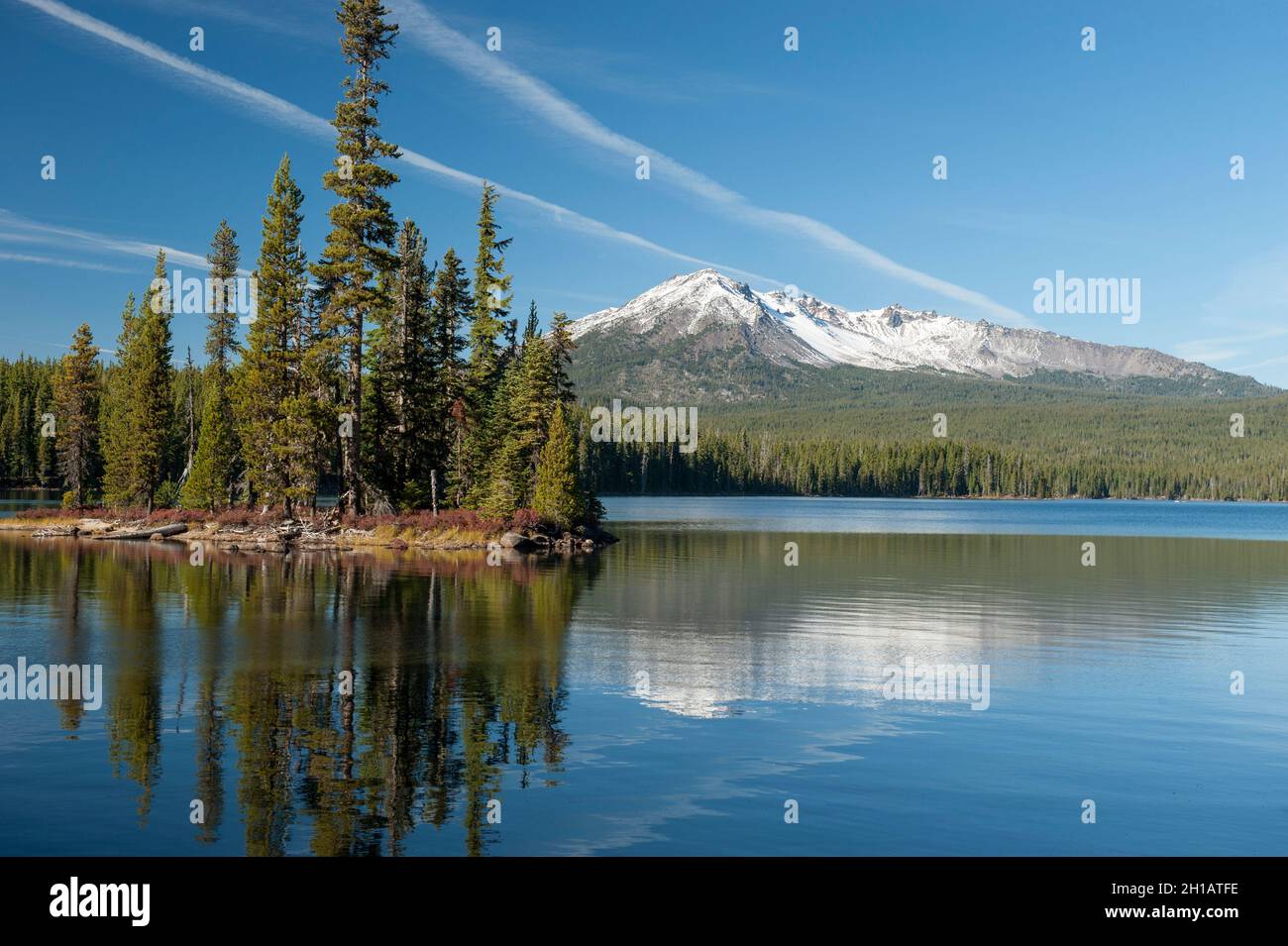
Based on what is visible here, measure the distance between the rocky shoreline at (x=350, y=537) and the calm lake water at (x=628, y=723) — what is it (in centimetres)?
2116

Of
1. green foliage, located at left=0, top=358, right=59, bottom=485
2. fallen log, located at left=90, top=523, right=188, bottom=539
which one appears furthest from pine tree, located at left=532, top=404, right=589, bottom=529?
green foliage, located at left=0, top=358, right=59, bottom=485

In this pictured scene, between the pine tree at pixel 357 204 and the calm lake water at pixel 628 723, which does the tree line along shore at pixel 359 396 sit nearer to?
the pine tree at pixel 357 204

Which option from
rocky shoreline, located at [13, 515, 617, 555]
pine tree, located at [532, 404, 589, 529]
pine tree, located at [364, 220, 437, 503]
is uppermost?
pine tree, located at [364, 220, 437, 503]

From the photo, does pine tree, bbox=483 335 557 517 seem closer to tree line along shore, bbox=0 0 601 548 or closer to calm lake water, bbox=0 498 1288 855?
tree line along shore, bbox=0 0 601 548

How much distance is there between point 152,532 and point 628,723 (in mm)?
63170

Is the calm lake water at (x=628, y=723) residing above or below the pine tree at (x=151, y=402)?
below

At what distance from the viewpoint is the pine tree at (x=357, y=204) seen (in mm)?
64938

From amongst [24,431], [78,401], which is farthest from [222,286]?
[24,431]

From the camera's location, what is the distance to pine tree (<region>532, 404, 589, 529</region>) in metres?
70.2

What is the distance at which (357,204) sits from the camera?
2630 inches

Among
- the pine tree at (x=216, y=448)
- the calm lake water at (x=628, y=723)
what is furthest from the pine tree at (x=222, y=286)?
the calm lake water at (x=628, y=723)

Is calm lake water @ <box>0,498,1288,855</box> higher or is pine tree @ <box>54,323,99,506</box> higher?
pine tree @ <box>54,323,99,506</box>

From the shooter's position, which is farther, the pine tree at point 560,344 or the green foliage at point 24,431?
the green foliage at point 24,431
